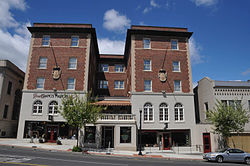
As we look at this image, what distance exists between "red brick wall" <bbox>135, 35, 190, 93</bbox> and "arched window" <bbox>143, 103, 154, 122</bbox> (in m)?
2.57

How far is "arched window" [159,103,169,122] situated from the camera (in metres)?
28.5

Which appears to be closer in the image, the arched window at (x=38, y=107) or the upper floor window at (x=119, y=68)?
the arched window at (x=38, y=107)

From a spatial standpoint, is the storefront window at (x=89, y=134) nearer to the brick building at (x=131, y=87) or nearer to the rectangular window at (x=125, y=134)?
the brick building at (x=131, y=87)

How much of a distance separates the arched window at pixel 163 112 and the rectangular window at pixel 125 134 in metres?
5.82

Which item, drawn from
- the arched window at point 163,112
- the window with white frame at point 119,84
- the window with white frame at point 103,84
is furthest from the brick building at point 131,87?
the window with white frame at point 103,84

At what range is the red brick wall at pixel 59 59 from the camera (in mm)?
29391

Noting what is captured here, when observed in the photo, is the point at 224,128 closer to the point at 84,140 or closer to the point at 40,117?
the point at 84,140

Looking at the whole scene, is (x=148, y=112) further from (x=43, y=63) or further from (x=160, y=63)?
(x=43, y=63)

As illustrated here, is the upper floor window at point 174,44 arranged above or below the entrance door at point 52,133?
above

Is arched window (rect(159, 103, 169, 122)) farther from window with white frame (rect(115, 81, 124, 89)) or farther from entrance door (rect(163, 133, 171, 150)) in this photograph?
window with white frame (rect(115, 81, 124, 89))

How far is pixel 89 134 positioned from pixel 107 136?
2.61m

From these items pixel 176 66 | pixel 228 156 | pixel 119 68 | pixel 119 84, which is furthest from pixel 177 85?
pixel 119 68

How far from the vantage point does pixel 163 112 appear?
2869 centimetres

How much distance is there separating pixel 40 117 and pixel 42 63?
28.5 feet
